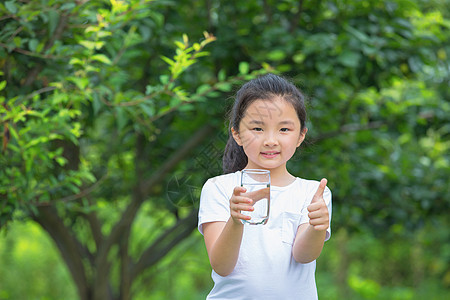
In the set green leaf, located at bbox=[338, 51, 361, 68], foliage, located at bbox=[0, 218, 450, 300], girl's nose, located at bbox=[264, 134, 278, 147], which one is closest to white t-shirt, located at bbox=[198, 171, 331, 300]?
girl's nose, located at bbox=[264, 134, 278, 147]

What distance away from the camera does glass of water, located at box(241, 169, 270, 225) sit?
1.30 m

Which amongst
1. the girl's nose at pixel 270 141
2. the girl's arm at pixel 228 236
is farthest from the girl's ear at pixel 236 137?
the girl's arm at pixel 228 236

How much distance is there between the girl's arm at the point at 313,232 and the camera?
1.32 metres

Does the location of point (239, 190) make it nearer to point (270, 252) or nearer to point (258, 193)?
point (258, 193)

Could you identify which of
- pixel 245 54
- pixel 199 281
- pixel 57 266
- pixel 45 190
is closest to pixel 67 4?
pixel 45 190

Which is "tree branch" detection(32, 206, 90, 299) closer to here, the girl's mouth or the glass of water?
the girl's mouth

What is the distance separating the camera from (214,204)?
1489 millimetres

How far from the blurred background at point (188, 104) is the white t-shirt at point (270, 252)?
430 millimetres

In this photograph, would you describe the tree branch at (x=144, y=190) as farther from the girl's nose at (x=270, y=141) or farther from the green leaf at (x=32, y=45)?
the girl's nose at (x=270, y=141)

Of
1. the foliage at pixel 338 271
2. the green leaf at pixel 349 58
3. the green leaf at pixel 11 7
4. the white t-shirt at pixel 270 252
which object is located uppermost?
the green leaf at pixel 11 7

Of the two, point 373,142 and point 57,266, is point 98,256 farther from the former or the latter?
point 57,266

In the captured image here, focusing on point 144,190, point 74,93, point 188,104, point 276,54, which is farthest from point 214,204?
point 144,190

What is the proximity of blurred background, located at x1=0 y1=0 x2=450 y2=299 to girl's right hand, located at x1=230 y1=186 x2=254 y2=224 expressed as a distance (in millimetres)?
634

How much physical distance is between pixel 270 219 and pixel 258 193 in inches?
7.4
